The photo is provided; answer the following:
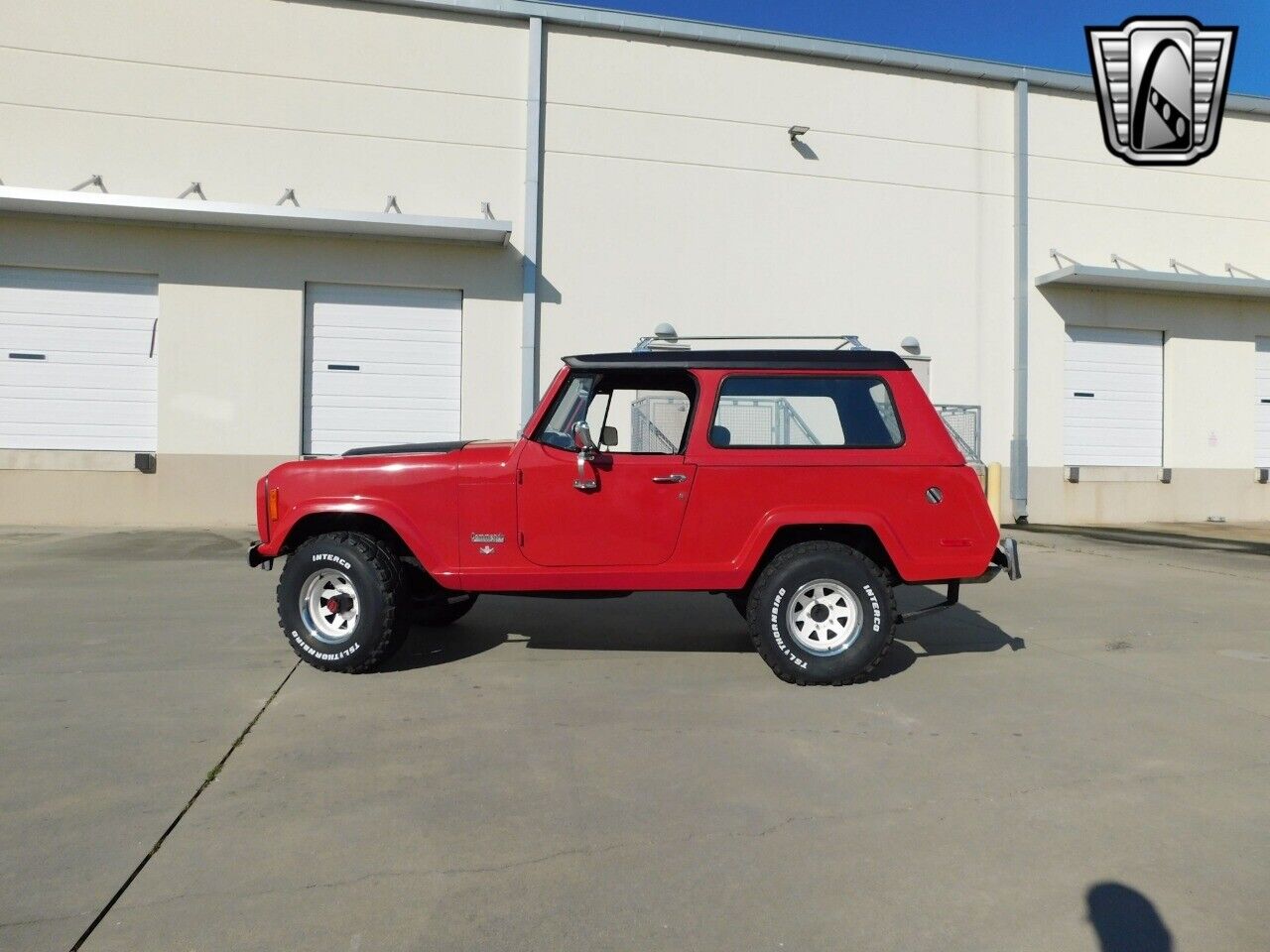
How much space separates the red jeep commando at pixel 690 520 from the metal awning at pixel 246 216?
8897mm

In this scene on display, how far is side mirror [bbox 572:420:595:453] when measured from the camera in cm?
482

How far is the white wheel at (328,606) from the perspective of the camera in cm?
509

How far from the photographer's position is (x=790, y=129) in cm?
1500

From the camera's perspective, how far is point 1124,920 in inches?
99.0

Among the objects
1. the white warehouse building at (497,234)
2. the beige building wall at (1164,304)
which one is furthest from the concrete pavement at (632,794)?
the beige building wall at (1164,304)

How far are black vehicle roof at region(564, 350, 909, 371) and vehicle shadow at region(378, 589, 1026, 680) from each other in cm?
184

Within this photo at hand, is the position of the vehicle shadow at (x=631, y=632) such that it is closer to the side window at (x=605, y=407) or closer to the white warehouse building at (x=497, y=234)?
the side window at (x=605, y=407)

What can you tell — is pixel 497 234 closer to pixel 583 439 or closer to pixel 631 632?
A: pixel 631 632

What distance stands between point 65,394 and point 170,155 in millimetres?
3980

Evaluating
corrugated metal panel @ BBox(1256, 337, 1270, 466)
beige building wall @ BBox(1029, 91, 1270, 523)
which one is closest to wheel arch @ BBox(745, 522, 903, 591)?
beige building wall @ BBox(1029, 91, 1270, 523)

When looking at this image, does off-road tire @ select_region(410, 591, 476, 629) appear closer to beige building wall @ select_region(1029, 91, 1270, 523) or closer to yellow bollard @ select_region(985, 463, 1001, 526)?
yellow bollard @ select_region(985, 463, 1001, 526)

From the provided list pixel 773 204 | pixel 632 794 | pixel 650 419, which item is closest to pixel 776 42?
pixel 773 204

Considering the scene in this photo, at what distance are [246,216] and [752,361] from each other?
10.6m

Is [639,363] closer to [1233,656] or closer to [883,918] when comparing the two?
[883,918]
